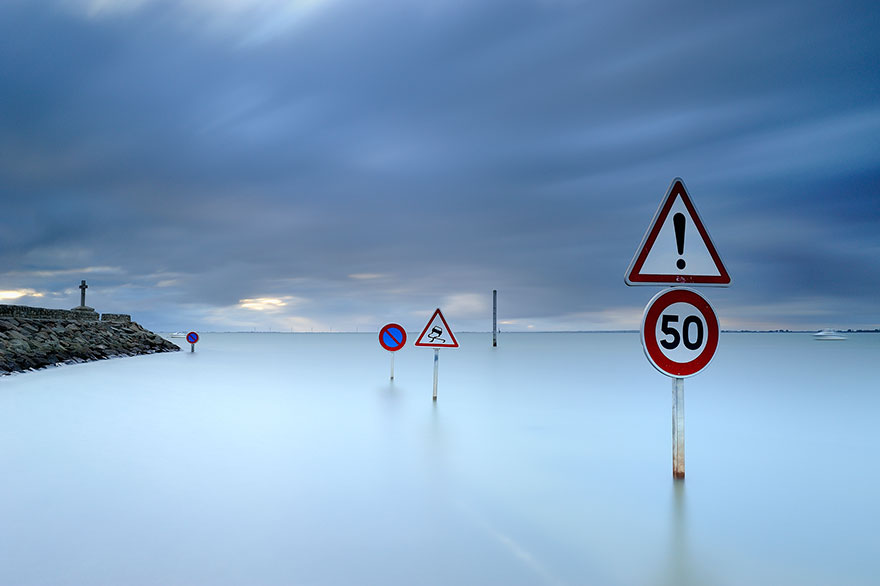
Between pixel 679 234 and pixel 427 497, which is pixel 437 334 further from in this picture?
pixel 679 234

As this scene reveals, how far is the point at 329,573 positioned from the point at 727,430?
9.09 metres

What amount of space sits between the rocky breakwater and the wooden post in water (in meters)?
22.6

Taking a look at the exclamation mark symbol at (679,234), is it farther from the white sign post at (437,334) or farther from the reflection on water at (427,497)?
the white sign post at (437,334)

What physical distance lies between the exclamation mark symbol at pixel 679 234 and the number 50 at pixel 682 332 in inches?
19.1

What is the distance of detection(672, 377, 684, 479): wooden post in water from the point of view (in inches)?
207

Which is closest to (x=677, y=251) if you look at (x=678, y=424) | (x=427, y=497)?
(x=678, y=424)

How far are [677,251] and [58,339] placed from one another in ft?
102

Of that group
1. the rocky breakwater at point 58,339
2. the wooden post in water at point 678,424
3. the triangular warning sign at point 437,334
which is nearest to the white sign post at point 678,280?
the wooden post in water at point 678,424

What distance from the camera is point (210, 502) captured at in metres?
5.16

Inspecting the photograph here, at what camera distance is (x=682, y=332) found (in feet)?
16.5

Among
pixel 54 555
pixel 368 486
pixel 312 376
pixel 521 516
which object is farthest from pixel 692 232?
pixel 312 376

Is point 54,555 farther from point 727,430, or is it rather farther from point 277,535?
point 727,430

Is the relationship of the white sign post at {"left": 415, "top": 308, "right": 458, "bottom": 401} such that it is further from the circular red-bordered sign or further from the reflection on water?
the circular red-bordered sign

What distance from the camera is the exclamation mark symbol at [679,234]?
508 cm
